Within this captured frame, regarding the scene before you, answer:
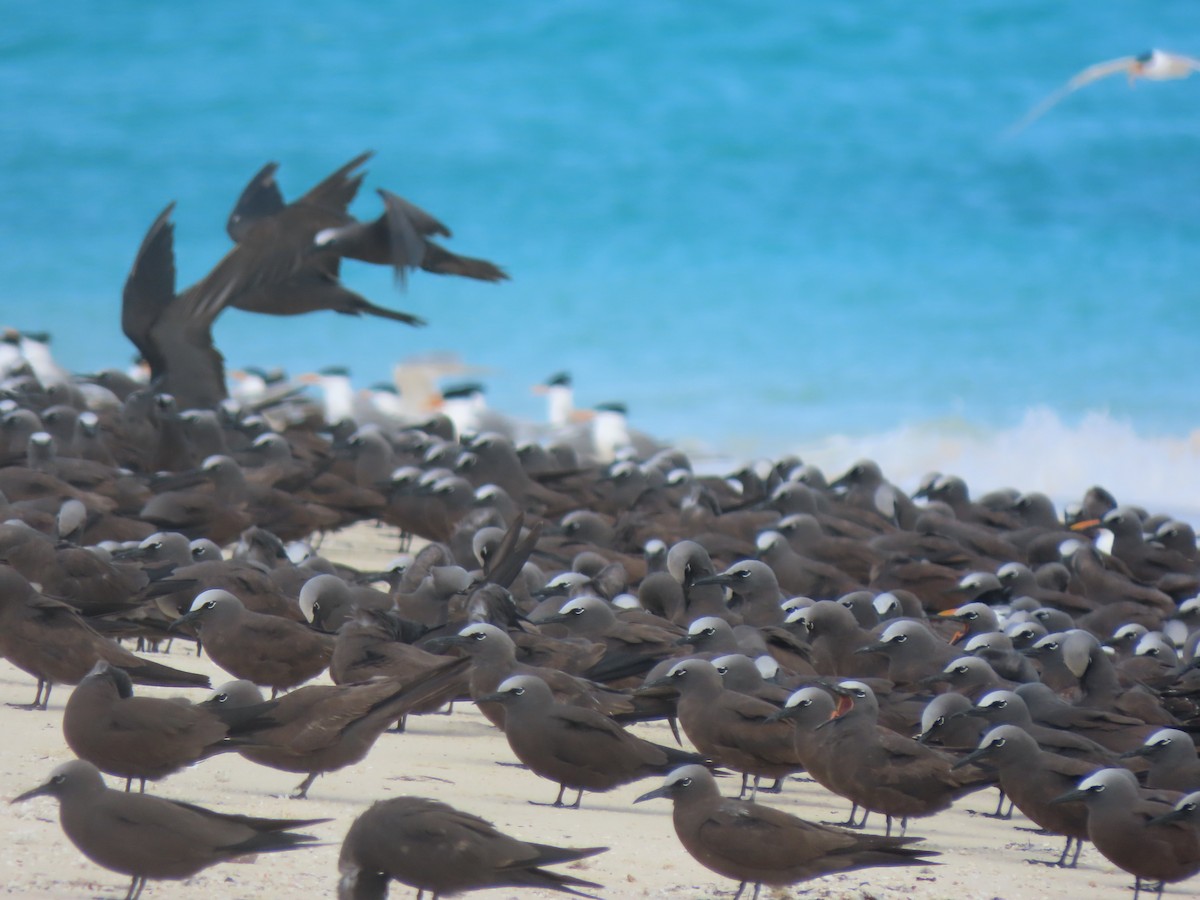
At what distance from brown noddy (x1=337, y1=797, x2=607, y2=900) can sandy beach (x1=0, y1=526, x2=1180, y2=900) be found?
39 cm

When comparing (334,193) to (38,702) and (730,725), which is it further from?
(730,725)

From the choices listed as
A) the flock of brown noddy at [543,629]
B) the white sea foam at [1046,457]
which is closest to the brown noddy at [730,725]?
the flock of brown noddy at [543,629]

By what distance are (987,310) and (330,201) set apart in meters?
24.2

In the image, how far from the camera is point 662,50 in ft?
147

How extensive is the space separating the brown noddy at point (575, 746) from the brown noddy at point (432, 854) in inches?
63.1

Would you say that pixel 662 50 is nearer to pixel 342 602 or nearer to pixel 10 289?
pixel 10 289

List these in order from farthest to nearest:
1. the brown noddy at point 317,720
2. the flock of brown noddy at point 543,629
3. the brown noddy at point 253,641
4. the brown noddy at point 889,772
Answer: the brown noddy at point 253,641 → the brown noddy at point 889,772 → the brown noddy at point 317,720 → the flock of brown noddy at point 543,629

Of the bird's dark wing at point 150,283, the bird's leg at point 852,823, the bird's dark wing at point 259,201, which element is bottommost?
the bird's leg at point 852,823

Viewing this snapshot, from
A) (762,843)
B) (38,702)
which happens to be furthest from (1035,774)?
(38,702)

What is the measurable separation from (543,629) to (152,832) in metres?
3.66

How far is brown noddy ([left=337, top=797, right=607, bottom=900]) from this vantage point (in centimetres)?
504

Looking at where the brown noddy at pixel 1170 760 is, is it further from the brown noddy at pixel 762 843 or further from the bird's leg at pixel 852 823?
the brown noddy at pixel 762 843

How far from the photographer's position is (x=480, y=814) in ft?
21.1

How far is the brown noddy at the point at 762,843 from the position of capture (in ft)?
18.5
